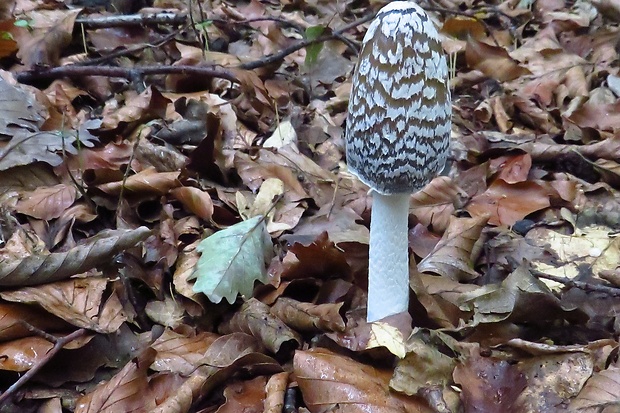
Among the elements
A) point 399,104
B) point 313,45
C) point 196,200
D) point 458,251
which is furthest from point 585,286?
point 313,45

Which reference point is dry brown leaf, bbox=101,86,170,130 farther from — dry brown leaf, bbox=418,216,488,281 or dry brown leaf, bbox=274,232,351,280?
dry brown leaf, bbox=418,216,488,281

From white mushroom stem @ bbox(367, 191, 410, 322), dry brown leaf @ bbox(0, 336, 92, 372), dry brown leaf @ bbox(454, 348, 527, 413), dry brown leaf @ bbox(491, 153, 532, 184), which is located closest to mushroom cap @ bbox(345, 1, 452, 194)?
white mushroom stem @ bbox(367, 191, 410, 322)

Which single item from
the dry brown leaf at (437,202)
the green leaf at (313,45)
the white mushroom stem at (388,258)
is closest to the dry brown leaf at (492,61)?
the green leaf at (313,45)

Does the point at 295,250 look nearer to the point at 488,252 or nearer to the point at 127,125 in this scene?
the point at 488,252

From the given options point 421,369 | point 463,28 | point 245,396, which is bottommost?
point 245,396

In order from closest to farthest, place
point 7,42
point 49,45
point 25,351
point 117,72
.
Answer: point 25,351 → point 117,72 → point 7,42 → point 49,45

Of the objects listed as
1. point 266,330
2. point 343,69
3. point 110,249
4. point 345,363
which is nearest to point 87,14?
point 343,69

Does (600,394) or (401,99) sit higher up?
(401,99)

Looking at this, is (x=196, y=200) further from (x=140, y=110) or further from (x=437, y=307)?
(x=437, y=307)
